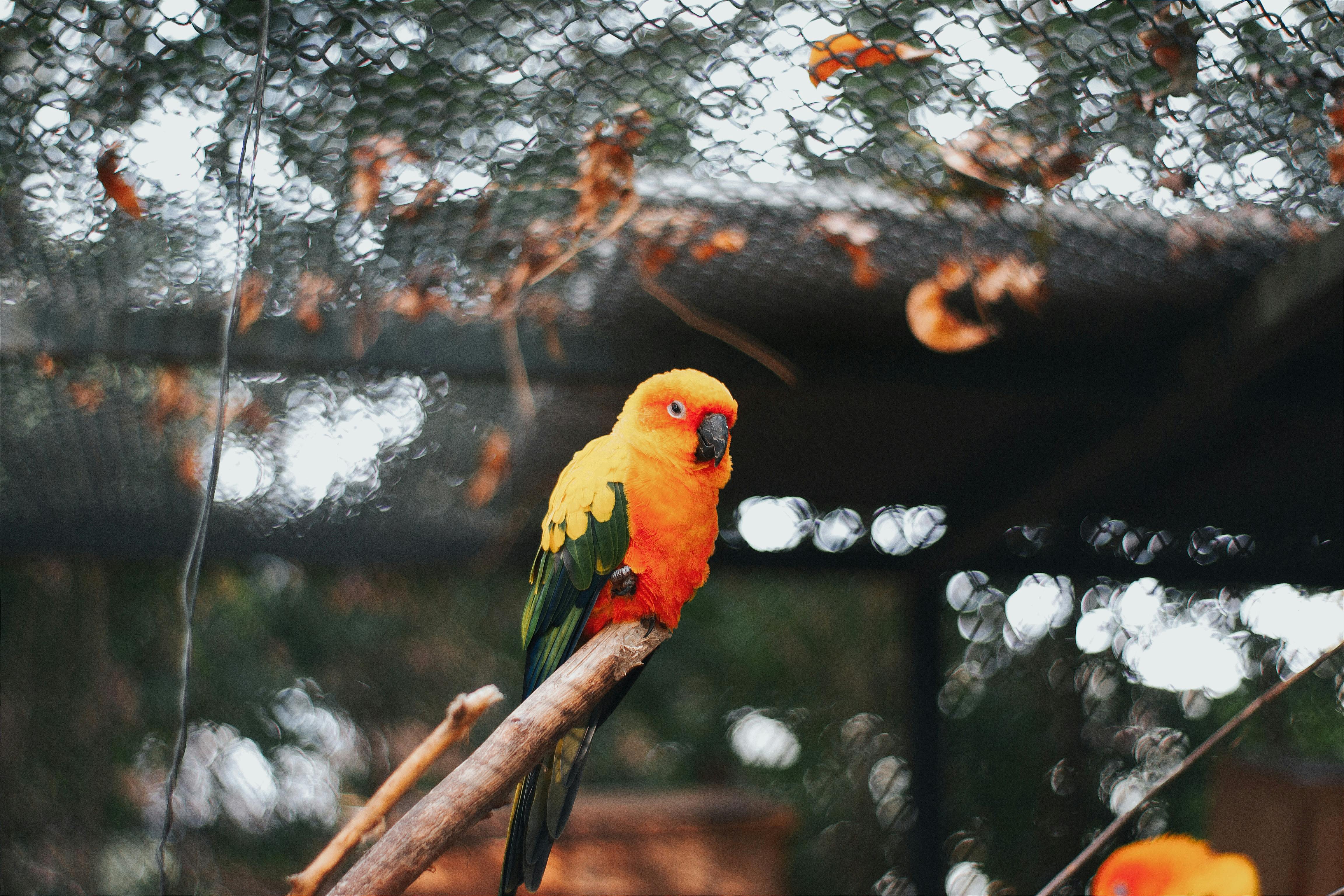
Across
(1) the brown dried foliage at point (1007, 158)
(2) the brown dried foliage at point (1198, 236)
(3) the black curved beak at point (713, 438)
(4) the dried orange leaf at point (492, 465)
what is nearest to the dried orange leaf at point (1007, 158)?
(1) the brown dried foliage at point (1007, 158)

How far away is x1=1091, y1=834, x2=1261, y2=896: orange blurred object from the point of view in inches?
29.7

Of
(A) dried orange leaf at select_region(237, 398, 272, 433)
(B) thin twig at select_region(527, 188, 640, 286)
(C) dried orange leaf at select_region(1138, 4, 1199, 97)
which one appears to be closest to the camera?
(C) dried orange leaf at select_region(1138, 4, 1199, 97)

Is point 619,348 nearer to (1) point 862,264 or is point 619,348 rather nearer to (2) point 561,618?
(1) point 862,264

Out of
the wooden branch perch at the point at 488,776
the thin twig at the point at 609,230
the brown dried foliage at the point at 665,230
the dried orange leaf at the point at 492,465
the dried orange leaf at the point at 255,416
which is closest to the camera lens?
the wooden branch perch at the point at 488,776

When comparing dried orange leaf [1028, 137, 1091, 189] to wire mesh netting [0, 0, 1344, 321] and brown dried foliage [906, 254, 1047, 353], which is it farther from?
brown dried foliage [906, 254, 1047, 353]

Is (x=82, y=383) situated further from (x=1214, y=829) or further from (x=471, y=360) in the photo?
(x=1214, y=829)

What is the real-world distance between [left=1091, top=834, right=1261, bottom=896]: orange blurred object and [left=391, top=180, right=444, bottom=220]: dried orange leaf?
1.10m

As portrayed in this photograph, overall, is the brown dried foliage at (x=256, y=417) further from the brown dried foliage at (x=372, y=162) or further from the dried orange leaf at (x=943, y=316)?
the dried orange leaf at (x=943, y=316)

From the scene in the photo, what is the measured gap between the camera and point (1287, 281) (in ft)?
3.83

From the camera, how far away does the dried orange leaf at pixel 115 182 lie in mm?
1009

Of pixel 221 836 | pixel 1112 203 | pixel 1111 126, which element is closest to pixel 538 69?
pixel 1111 126

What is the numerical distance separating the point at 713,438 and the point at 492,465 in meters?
1.19

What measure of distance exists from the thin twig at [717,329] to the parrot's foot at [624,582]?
55 centimetres

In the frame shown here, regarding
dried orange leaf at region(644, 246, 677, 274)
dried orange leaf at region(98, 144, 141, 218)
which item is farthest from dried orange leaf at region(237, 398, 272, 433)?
dried orange leaf at region(644, 246, 677, 274)
